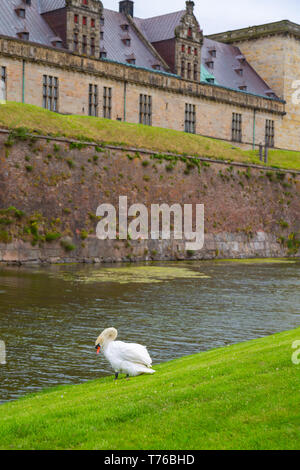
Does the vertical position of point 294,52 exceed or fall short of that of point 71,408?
it exceeds it

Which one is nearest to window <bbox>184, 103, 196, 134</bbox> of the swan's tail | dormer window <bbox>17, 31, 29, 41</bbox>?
dormer window <bbox>17, 31, 29, 41</bbox>

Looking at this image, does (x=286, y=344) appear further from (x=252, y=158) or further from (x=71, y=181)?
(x=252, y=158)

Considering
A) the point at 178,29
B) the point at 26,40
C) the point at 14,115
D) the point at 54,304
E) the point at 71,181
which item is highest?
the point at 178,29

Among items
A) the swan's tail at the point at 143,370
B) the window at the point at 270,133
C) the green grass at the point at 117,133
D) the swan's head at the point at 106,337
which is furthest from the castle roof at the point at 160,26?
the swan's tail at the point at 143,370

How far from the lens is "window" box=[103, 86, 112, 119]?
182ft

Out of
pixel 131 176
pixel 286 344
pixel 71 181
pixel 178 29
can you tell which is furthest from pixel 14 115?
pixel 286 344

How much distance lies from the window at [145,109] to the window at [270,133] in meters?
17.7

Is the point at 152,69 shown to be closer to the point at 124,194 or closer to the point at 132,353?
the point at 124,194

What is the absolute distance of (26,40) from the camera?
49.2 m

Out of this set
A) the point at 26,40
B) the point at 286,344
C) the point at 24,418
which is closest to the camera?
the point at 24,418

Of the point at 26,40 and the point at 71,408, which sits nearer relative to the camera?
the point at 71,408

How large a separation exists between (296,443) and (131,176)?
38.9 m

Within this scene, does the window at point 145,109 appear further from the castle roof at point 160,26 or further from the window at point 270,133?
the window at point 270,133
